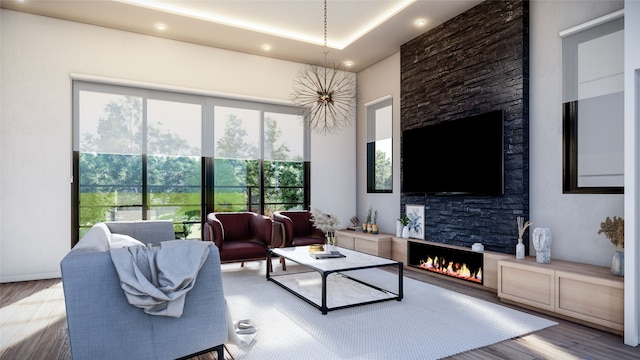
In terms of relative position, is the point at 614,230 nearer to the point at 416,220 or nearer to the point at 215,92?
the point at 416,220

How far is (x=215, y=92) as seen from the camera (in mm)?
5750

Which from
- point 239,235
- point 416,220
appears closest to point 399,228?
point 416,220

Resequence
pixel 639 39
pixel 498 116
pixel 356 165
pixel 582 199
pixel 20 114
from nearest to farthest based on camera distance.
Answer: pixel 639 39, pixel 582 199, pixel 498 116, pixel 20 114, pixel 356 165

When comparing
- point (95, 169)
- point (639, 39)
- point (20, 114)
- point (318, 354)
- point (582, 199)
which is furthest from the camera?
point (95, 169)

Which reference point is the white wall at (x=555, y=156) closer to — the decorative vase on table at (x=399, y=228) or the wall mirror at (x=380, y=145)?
the decorative vase on table at (x=399, y=228)

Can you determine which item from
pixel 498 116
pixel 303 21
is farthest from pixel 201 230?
pixel 498 116

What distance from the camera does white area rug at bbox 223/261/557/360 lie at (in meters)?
2.54

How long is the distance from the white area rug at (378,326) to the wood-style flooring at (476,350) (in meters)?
0.12

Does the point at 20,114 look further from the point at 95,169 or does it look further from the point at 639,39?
the point at 639,39

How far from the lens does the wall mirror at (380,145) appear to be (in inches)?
248

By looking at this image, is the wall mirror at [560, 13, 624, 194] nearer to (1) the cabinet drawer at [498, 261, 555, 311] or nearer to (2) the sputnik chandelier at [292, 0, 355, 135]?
(1) the cabinet drawer at [498, 261, 555, 311]

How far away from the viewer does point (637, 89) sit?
8.95 ft

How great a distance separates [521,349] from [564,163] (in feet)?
6.64

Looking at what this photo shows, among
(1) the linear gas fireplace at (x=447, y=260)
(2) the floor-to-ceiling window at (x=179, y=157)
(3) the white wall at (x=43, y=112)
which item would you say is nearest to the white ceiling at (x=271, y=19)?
(3) the white wall at (x=43, y=112)
